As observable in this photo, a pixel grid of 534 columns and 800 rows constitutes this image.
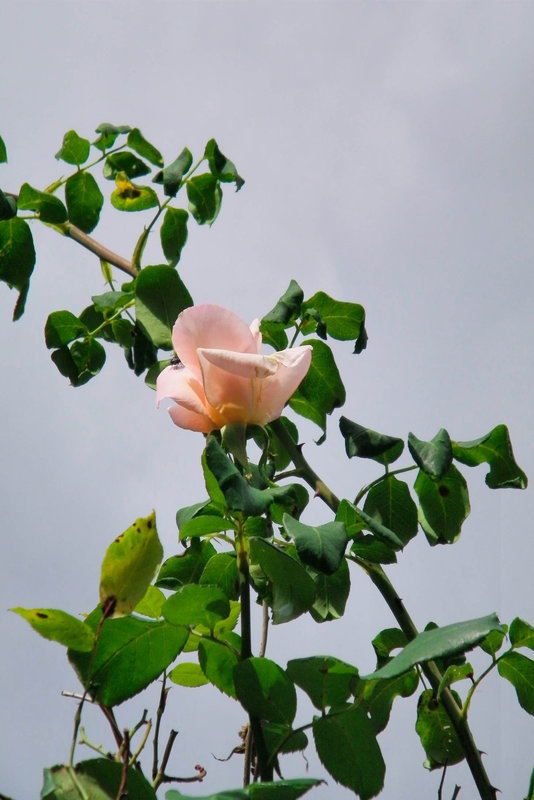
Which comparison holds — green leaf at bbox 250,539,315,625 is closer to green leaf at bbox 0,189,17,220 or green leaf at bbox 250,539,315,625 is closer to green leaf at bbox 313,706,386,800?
green leaf at bbox 313,706,386,800

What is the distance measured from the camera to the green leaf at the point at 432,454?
1.89 ft

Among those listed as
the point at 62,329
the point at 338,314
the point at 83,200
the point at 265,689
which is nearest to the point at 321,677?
the point at 265,689

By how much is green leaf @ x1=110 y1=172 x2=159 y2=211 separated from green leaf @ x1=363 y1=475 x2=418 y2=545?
45cm

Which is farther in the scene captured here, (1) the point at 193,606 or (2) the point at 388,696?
(2) the point at 388,696

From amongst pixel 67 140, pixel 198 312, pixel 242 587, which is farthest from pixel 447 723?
pixel 67 140

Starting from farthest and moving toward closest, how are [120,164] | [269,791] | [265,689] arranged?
1. [120,164]
2. [265,689]
3. [269,791]

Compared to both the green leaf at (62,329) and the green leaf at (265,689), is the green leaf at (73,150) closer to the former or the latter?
the green leaf at (62,329)

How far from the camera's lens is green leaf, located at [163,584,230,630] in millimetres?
477

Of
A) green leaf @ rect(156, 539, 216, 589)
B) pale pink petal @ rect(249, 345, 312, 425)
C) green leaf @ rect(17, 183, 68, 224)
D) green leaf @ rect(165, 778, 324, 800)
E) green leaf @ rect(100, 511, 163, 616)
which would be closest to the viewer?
green leaf @ rect(165, 778, 324, 800)

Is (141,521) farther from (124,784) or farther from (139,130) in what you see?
(139,130)

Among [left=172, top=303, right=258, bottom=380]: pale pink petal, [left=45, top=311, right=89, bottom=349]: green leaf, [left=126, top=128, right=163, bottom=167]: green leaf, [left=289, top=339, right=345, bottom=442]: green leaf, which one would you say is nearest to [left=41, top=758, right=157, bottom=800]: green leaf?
[left=172, top=303, right=258, bottom=380]: pale pink petal

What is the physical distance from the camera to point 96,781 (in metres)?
0.42

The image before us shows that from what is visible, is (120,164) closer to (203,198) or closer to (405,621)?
(203,198)

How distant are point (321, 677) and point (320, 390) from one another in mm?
310
